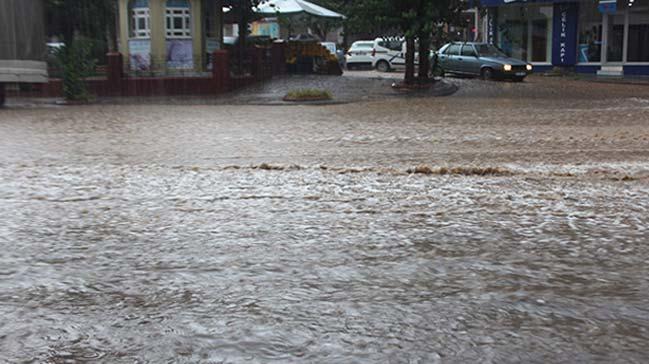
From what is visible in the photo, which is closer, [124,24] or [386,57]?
[124,24]

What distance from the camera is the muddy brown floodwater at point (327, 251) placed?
147 inches

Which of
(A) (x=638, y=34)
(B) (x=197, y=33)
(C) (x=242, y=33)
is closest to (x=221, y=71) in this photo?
(B) (x=197, y=33)

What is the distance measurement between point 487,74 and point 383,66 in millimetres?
11516

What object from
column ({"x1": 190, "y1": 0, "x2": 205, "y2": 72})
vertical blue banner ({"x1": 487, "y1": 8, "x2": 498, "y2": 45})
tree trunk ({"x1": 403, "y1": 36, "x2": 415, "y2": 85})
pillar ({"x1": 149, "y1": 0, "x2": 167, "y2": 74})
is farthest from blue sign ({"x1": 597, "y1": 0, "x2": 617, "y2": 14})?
pillar ({"x1": 149, "y1": 0, "x2": 167, "y2": 74})

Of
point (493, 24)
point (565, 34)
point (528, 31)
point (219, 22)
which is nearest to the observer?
point (219, 22)

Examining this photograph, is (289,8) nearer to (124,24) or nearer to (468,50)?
(124,24)

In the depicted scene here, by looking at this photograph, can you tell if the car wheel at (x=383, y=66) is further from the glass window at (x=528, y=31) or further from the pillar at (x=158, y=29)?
the pillar at (x=158, y=29)

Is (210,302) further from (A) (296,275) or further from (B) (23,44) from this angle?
(B) (23,44)

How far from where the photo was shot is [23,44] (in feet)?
59.8

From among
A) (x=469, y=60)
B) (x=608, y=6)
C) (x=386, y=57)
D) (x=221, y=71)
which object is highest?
(x=608, y=6)

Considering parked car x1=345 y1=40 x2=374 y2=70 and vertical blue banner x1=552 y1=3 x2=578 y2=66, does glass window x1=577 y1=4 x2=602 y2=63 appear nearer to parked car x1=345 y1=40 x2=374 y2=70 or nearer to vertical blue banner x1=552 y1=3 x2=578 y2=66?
vertical blue banner x1=552 y1=3 x2=578 y2=66

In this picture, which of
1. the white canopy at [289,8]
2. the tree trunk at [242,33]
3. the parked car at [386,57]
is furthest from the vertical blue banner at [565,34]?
the tree trunk at [242,33]

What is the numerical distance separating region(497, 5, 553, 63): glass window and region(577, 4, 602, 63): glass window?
4.70ft

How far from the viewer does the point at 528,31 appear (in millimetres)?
35969
